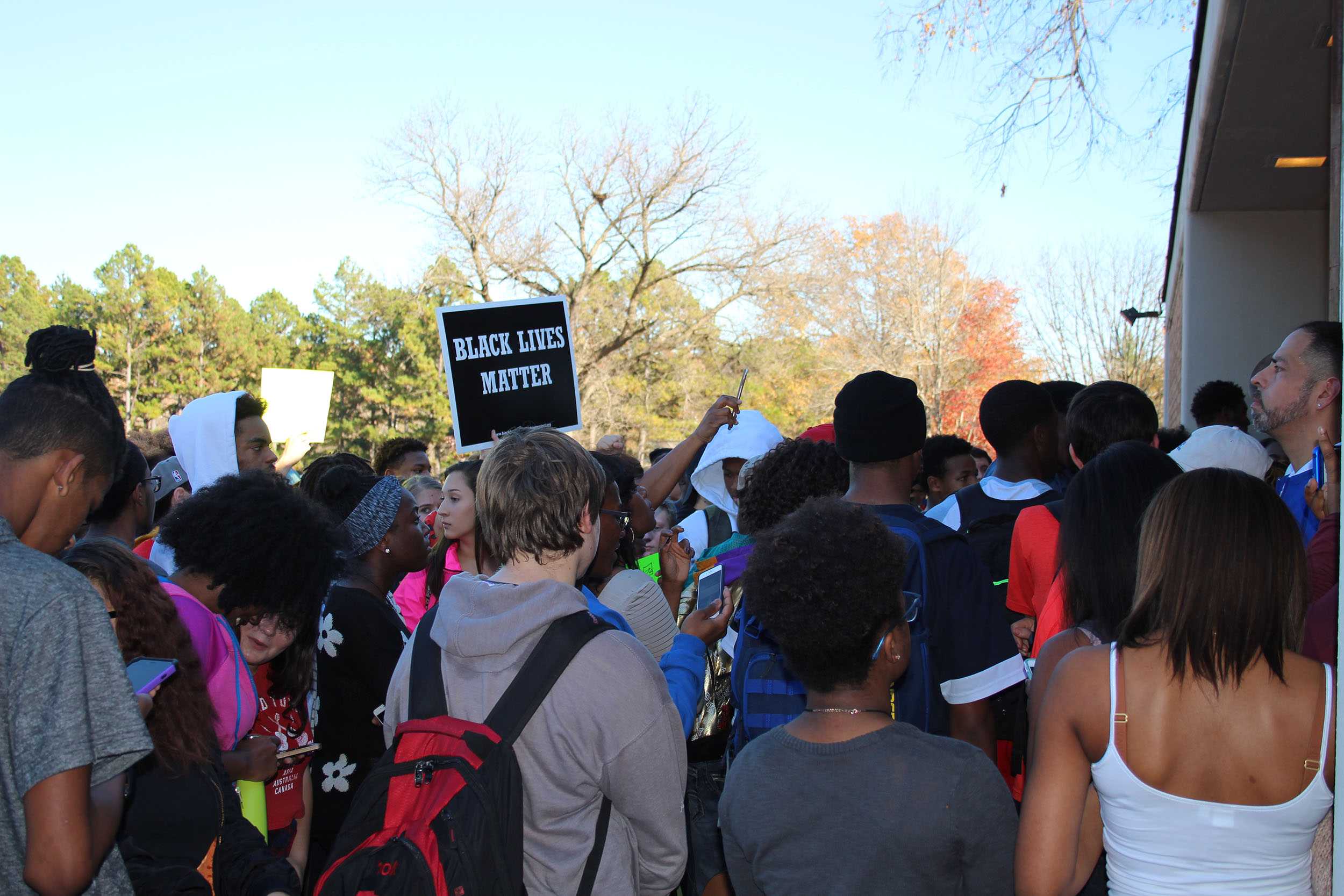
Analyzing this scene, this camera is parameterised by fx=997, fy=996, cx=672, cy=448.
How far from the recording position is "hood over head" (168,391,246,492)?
492cm

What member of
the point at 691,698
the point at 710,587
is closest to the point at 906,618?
the point at 691,698

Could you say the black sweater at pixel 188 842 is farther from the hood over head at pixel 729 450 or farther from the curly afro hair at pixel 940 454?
the curly afro hair at pixel 940 454

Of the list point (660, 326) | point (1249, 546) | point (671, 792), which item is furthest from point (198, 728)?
point (660, 326)

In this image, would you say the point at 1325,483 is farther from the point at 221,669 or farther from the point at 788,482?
the point at 221,669

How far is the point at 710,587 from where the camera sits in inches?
135

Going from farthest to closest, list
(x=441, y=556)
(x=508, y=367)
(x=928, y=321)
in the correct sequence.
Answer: (x=928, y=321) < (x=508, y=367) < (x=441, y=556)

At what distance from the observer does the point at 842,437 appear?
10.2 ft

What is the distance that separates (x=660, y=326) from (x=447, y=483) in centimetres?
2957

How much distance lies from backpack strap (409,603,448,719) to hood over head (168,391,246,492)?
2968mm

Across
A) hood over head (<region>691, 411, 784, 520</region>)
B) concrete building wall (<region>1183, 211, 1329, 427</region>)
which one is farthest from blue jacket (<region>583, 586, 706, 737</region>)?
concrete building wall (<region>1183, 211, 1329, 427</region>)

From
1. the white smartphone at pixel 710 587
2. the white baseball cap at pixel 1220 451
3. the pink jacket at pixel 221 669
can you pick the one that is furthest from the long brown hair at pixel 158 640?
the white baseball cap at pixel 1220 451

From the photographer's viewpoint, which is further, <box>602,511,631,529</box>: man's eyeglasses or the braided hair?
<box>602,511,631,529</box>: man's eyeglasses

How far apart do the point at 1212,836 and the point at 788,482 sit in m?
1.65

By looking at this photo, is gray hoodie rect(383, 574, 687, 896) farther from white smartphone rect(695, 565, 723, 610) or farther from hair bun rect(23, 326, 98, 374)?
white smartphone rect(695, 565, 723, 610)
